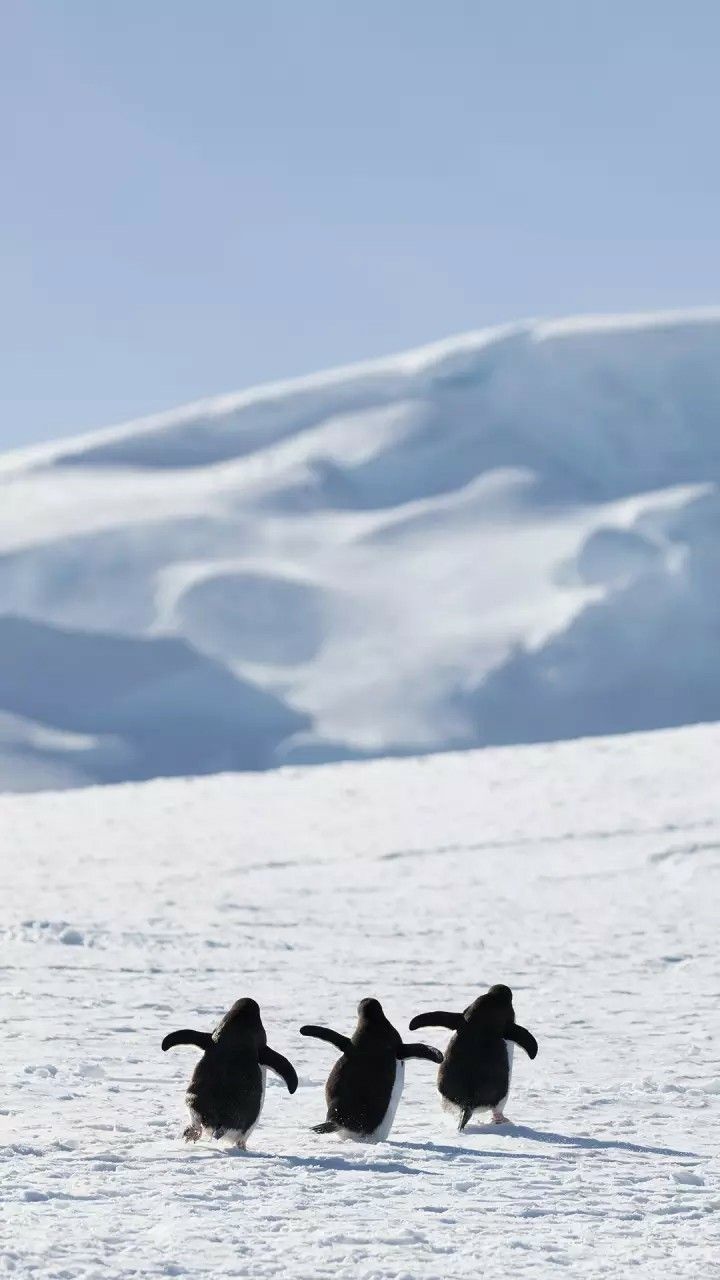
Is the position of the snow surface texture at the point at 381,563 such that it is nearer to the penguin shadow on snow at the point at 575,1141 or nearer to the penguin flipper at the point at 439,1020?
the penguin flipper at the point at 439,1020

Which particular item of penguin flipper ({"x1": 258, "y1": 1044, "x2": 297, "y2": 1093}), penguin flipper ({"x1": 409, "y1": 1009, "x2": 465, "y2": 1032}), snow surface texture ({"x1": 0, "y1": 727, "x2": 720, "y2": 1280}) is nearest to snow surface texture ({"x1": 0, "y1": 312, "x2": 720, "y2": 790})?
snow surface texture ({"x1": 0, "y1": 727, "x2": 720, "y2": 1280})

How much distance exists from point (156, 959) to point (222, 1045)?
361cm

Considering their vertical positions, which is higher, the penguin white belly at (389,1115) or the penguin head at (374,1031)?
the penguin head at (374,1031)

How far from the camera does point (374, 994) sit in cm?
649

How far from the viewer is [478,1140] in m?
3.80

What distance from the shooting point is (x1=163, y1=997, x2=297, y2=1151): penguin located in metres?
3.58

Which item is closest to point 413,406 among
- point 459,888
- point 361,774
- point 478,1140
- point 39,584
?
point 39,584

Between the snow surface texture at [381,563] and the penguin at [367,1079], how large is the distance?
26504 millimetres

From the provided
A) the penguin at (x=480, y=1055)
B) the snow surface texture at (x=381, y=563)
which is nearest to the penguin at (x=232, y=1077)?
the penguin at (x=480, y=1055)

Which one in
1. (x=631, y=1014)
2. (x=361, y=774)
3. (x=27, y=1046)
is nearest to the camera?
(x=27, y=1046)

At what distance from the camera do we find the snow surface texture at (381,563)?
3106 cm

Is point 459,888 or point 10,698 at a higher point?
point 10,698

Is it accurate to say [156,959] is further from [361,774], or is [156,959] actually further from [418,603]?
[418,603]

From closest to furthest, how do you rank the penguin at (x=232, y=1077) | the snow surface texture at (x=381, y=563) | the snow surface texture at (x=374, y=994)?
the snow surface texture at (x=374, y=994) → the penguin at (x=232, y=1077) → the snow surface texture at (x=381, y=563)
